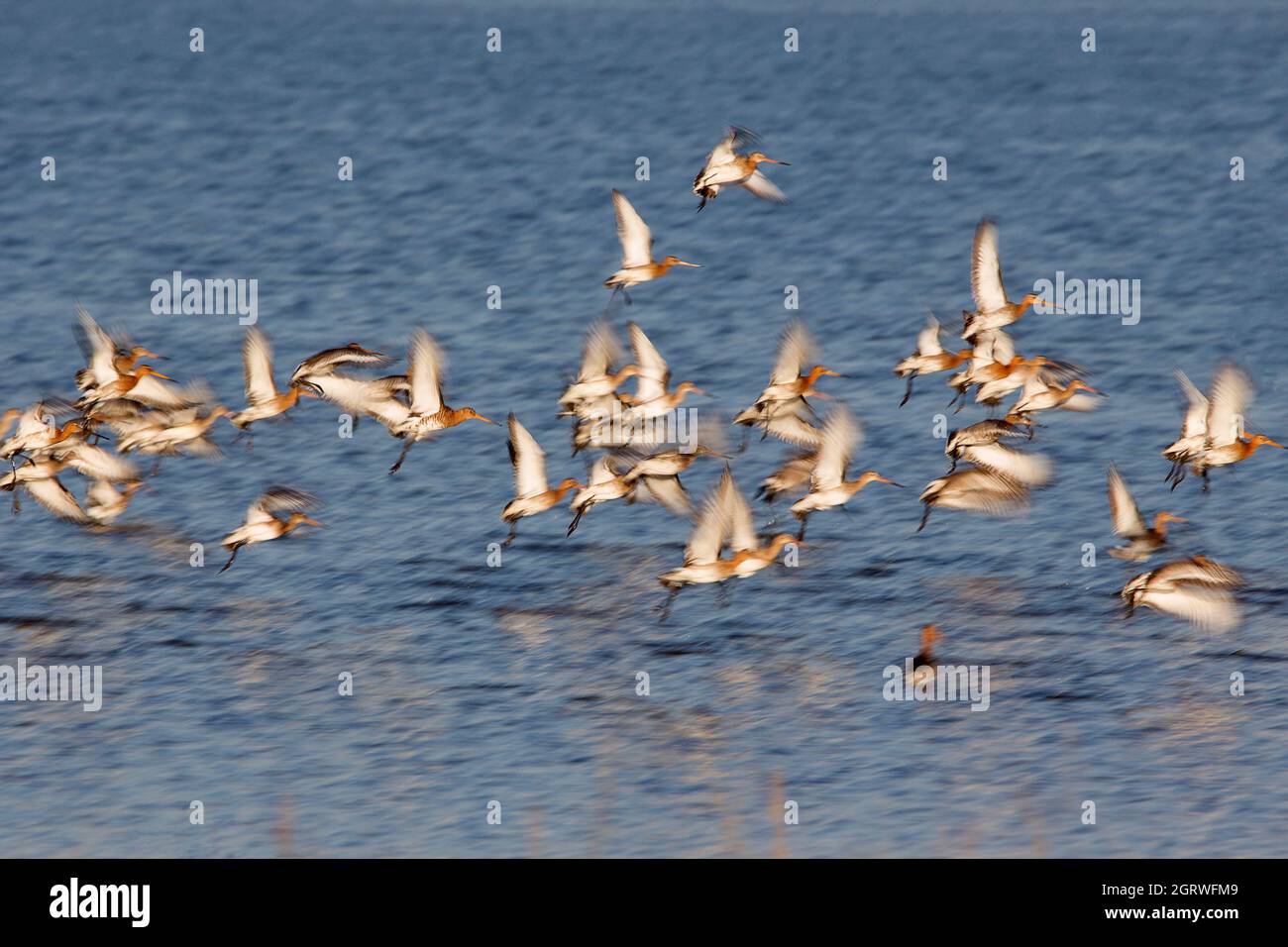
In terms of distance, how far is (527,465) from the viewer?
82.1ft

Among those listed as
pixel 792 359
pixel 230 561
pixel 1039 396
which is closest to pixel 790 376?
pixel 792 359

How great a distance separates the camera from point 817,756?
21641 mm

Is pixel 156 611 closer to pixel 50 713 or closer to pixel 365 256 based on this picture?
pixel 50 713

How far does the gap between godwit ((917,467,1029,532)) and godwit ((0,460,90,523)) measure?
967 cm

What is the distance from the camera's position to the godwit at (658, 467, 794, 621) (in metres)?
23.7

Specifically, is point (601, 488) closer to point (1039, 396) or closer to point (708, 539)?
point (708, 539)

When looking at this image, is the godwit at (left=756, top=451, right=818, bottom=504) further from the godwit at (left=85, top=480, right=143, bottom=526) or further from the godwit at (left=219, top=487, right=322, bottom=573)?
the godwit at (left=85, top=480, right=143, bottom=526)

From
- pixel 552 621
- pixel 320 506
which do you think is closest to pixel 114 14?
pixel 320 506

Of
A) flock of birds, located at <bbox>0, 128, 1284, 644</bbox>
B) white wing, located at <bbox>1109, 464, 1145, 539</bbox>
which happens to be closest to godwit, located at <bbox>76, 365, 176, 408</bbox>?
flock of birds, located at <bbox>0, 128, 1284, 644</bbox>

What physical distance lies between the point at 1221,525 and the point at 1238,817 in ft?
24.4

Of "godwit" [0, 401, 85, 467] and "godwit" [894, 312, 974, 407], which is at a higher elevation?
"godwit" [894, 312, 974, 407]

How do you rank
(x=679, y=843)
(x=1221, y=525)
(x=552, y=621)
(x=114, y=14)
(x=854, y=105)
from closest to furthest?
(x=679, y=843), (x=552, y=621), (x=1221, y=525), (x=854, y=105), (x=114, y=14)

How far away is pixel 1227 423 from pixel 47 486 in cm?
1319

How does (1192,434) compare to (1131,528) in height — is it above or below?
above
